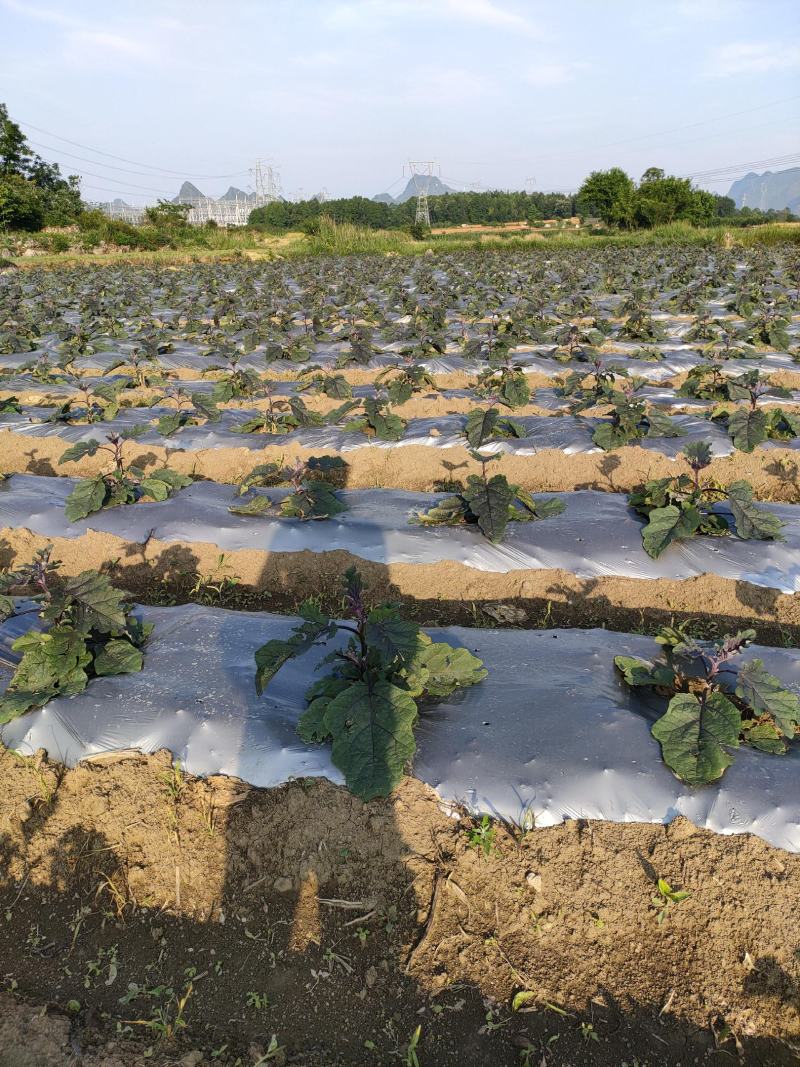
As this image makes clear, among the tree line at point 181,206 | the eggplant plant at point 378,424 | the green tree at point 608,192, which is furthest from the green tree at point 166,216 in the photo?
the eggplant plant at point 378,424

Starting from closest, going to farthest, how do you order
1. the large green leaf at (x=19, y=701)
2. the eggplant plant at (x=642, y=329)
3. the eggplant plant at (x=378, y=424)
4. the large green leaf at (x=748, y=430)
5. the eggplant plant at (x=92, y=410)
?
the large green leaf at (x=19, y=701) → the large green leaf at (x=748, y=430) → the eggplant plant at (x=378, y=424) → the eggplant plant at (x=92, y=410) → the eggplant plant at (x=642, y=329)

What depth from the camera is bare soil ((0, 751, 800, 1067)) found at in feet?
6.33

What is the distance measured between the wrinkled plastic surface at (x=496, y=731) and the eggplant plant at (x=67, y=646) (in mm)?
84

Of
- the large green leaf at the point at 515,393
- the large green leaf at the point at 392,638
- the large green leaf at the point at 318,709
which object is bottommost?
the large green leaf at the point at 318,709

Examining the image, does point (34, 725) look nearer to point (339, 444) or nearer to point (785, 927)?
point (785, 927)

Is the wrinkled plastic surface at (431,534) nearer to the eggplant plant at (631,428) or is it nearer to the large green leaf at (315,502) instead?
the large green leaf at (315,502)

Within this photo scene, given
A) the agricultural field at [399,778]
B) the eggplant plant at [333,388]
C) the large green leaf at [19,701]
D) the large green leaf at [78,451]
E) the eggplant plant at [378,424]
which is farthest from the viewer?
the eggplant plant at [333,388]

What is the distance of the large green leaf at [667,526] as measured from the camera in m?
4.10

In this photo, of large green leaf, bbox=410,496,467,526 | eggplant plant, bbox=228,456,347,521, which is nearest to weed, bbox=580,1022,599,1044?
large green leaf, bbox=410,496,467,526

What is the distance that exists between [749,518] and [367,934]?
11.3 feet

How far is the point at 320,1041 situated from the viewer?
1937 mm

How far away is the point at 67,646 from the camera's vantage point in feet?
9.58

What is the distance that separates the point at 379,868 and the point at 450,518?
2.63 m

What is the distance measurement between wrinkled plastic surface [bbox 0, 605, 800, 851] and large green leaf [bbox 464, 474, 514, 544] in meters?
0.95
